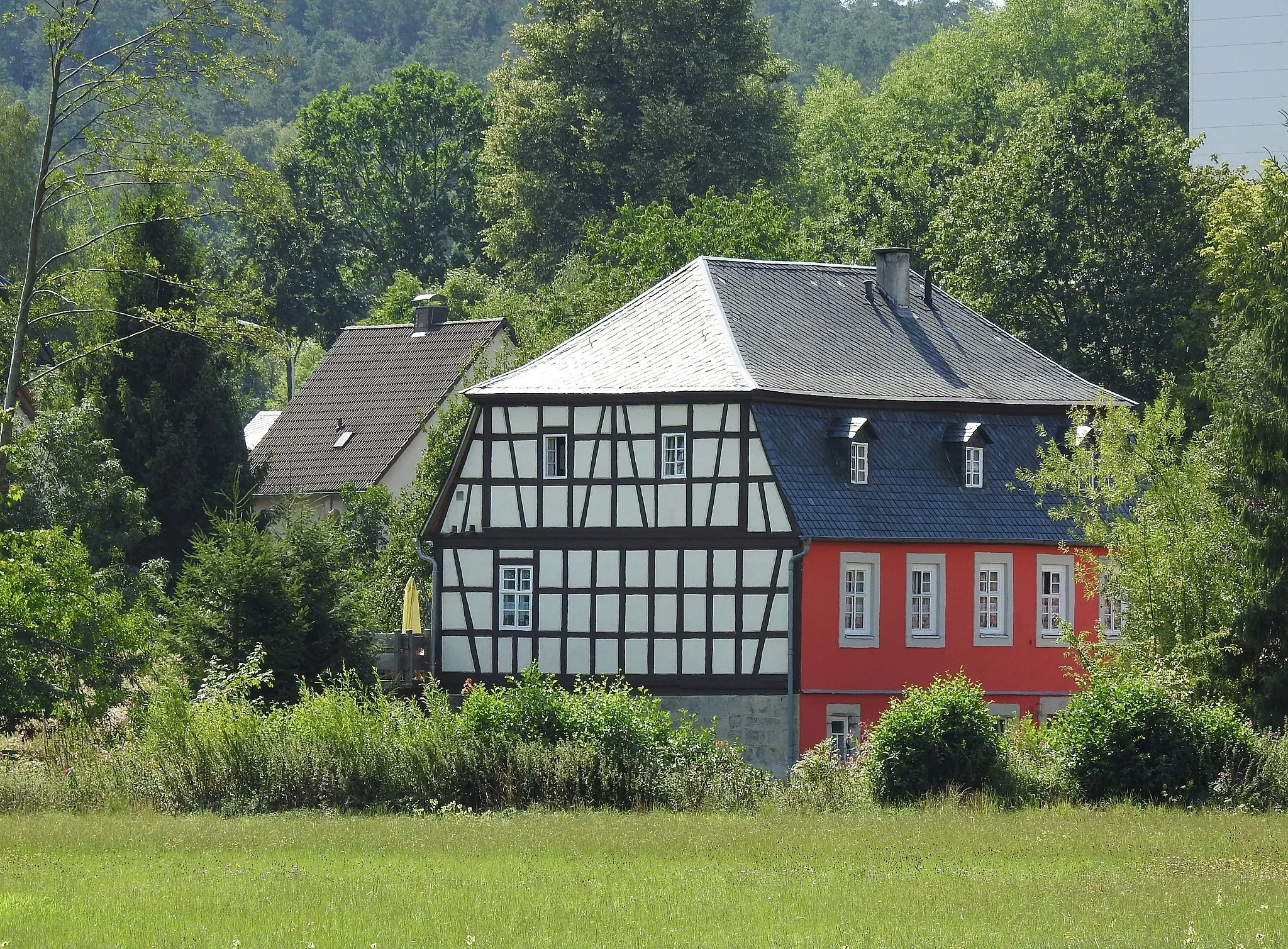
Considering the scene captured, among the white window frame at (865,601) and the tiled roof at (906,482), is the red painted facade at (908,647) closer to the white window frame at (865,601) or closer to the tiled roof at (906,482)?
the white window frame at (865,601)

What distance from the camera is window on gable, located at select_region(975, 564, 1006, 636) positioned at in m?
39.1

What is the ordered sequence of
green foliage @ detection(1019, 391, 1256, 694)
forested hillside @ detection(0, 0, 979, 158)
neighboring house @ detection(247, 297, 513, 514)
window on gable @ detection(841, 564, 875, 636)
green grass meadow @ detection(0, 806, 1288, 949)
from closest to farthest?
1. green grass meadow @ detection(0, 806, 1288, 949)
2. green foliage @ detection(1019, 391, 1256, 694)
3. window on gable @ detection(841, 564, 875, 636)
4. neighboring house @ detection(247, 297, 513, 514)
5. forested hillside @ detection(0, 0, 979, 158)

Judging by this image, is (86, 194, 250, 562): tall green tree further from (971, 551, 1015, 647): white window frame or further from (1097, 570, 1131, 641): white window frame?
(1097, 570, 1131, 641): white window frame

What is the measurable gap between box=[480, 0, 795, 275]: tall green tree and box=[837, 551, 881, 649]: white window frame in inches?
1172

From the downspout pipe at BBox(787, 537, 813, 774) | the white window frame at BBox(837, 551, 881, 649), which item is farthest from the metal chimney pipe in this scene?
the downspout pipe at BBox(787, 537, 813, 774)

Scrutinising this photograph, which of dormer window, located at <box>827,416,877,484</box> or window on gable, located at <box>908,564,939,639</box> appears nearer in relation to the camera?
dormer window, located at <box>827,416,877,484</box>

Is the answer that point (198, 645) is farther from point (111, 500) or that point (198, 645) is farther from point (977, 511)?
point (977, 511)

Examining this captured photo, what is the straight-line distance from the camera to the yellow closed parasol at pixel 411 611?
132ft

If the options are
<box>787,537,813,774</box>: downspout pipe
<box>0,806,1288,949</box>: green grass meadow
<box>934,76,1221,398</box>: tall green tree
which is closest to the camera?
<box>0,806,1288,949</box>: green grass meadow

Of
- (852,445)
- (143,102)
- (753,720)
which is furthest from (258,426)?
(143,102)

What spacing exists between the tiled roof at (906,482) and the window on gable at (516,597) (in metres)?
5.12

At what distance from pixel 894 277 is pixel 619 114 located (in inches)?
1006

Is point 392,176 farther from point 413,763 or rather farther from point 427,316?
point 413,763

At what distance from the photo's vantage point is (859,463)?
38219mm
